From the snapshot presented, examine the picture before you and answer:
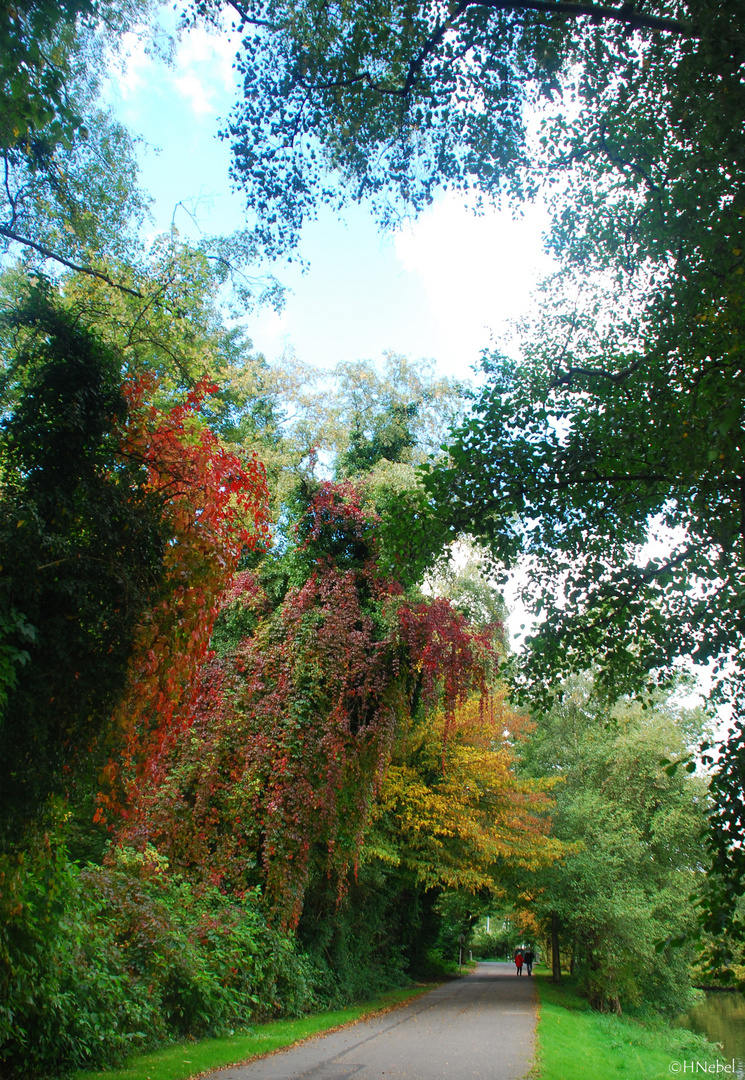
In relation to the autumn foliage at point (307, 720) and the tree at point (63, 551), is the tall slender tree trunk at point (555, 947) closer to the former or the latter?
the autumn foliage at point (307, 720)

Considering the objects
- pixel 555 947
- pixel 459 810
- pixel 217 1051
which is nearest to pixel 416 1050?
pixel 217 1051

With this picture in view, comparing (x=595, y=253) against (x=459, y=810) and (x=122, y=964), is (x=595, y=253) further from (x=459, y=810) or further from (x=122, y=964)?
(x=459, y=810)

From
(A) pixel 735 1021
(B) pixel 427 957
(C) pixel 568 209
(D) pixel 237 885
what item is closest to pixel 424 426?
(C) pixel 568 209

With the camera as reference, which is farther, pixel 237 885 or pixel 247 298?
pixel 237 885

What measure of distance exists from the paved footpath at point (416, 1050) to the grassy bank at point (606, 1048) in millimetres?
409

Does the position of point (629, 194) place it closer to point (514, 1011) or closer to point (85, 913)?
point (85, 913)

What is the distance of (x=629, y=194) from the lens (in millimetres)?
7488

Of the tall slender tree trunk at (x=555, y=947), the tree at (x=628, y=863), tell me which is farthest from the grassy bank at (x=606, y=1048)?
the tall slender tree trunk at (x=555, y=947)

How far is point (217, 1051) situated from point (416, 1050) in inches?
141

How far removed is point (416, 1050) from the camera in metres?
10.1

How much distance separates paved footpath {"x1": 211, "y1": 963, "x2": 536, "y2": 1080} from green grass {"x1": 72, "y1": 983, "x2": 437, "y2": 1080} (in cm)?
22

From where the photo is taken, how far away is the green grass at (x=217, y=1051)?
676 cm

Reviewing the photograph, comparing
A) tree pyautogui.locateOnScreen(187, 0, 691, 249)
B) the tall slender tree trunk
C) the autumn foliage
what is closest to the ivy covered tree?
tree pyautogui.locateOnScreen(187, 0, 691, 249)

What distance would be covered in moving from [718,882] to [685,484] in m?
3.43
